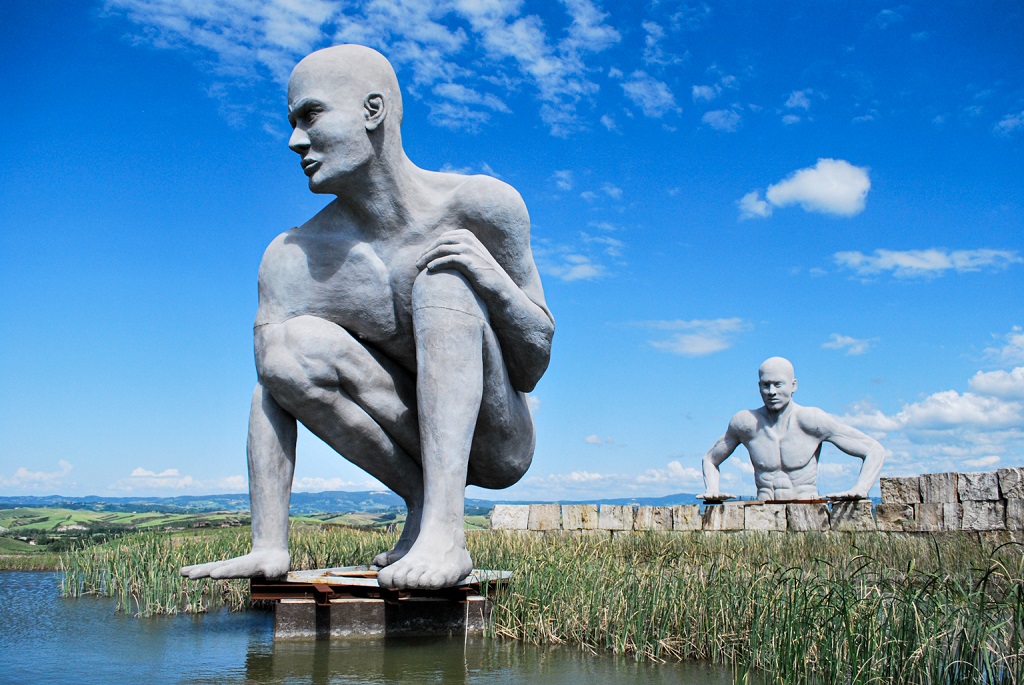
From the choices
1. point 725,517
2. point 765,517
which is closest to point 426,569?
point 765,517

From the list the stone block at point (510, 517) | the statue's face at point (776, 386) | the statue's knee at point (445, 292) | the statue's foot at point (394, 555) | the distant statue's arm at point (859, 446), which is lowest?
the stone block at point (510, 517)

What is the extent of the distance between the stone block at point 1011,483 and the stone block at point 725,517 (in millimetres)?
3152

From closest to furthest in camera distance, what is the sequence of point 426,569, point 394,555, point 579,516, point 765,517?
point 426,569 → point 394,555 → point 765,517 → point 579,516

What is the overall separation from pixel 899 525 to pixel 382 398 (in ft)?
27.3

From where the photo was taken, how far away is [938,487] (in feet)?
31.5

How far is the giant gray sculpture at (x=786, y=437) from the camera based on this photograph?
11.2 meters

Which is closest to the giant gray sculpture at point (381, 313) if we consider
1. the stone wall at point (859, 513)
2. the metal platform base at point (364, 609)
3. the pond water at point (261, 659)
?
the metal platform base at point (364, 609)

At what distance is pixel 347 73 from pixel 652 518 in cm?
997

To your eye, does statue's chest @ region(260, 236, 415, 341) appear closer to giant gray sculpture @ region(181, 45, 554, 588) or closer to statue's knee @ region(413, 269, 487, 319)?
giant gray sculpture @ region(181, 45, 554, 588)

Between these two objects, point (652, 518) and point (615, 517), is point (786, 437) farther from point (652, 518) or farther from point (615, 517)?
point (615, 517)

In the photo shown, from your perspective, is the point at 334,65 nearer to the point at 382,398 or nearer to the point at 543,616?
the point at 382,398

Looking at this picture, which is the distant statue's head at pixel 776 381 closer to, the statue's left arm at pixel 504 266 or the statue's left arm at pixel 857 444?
the statue's left arm at pixel 857 444

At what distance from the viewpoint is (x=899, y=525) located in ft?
32.4

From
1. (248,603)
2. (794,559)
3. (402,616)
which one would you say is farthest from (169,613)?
(794,559)
